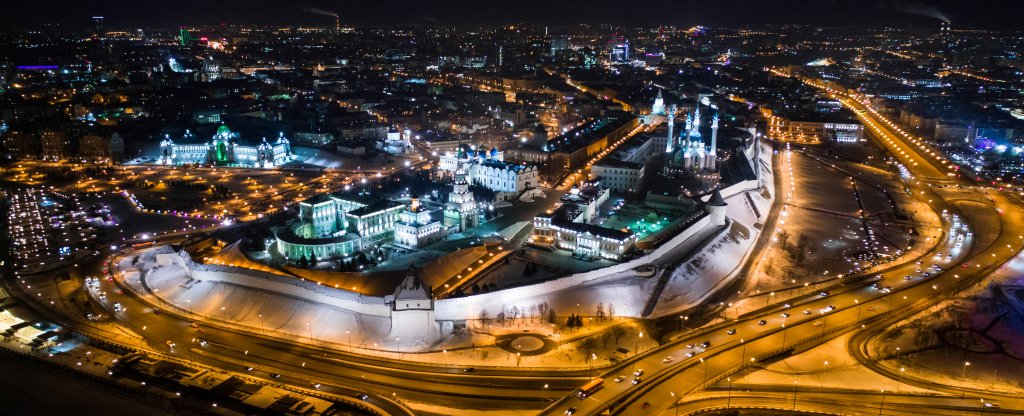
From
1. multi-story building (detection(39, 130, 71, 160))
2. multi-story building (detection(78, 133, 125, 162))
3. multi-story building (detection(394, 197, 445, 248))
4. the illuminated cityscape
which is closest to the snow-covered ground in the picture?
the illuminated cityscape

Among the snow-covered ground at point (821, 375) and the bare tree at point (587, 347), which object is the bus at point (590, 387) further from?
the snow-covered ground at point (821, 375)

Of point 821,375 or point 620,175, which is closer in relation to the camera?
point 821,375

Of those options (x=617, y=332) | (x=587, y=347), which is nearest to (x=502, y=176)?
(x=617, y=332)

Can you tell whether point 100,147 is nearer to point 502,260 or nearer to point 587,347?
point 502,260

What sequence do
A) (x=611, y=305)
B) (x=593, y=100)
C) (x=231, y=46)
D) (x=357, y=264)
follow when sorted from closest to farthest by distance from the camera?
(x=611, y=305) → (x=357, y=264) → (x=593, y=100) → (x=231, y=46)

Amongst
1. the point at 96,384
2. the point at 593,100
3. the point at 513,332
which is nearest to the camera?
the point at 96,384

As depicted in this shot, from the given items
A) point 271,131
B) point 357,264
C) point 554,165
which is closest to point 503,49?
point 271,131

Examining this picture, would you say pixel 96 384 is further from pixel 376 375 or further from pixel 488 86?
pixel 488 86
